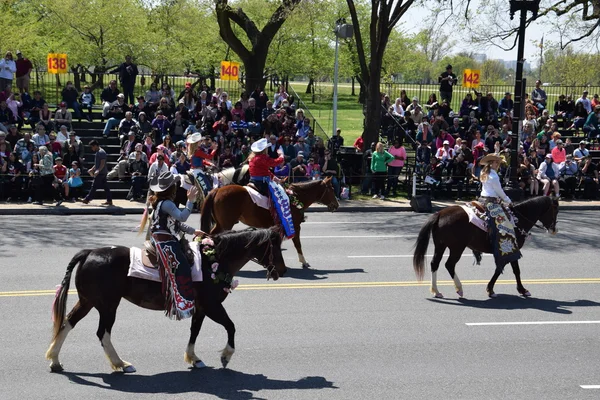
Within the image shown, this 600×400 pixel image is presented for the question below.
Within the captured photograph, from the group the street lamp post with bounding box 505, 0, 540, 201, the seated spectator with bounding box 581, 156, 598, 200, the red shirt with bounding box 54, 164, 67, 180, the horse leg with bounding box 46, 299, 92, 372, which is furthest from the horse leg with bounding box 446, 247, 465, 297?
the seated spectator with bounding box 581, 156, 598, 200

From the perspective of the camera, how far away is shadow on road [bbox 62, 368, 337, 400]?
31.0 ft

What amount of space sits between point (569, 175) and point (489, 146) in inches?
113

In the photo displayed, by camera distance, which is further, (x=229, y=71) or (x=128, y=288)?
(x=229, y=71)

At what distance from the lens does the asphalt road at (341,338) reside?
9.65 m

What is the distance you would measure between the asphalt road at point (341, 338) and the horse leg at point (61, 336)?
160mm

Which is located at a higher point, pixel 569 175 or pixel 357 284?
pixel 569 175

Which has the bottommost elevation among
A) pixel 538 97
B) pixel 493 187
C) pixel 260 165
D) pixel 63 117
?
pixel 493 187

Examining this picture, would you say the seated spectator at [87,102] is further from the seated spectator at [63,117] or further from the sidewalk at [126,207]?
the sidewalk at [126,207]

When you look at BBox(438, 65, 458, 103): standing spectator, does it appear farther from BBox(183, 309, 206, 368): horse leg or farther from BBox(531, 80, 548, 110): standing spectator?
BBox(183, 309, 206, 368): horse leg

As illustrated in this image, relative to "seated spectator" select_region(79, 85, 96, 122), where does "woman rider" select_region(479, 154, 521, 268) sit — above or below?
below

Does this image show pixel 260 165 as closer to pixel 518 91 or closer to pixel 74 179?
pixel 74 179

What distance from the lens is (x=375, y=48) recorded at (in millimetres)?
28500

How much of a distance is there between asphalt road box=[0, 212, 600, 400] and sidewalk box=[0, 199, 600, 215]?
502 centimetres

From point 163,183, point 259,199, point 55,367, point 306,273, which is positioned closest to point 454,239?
point 306,273
